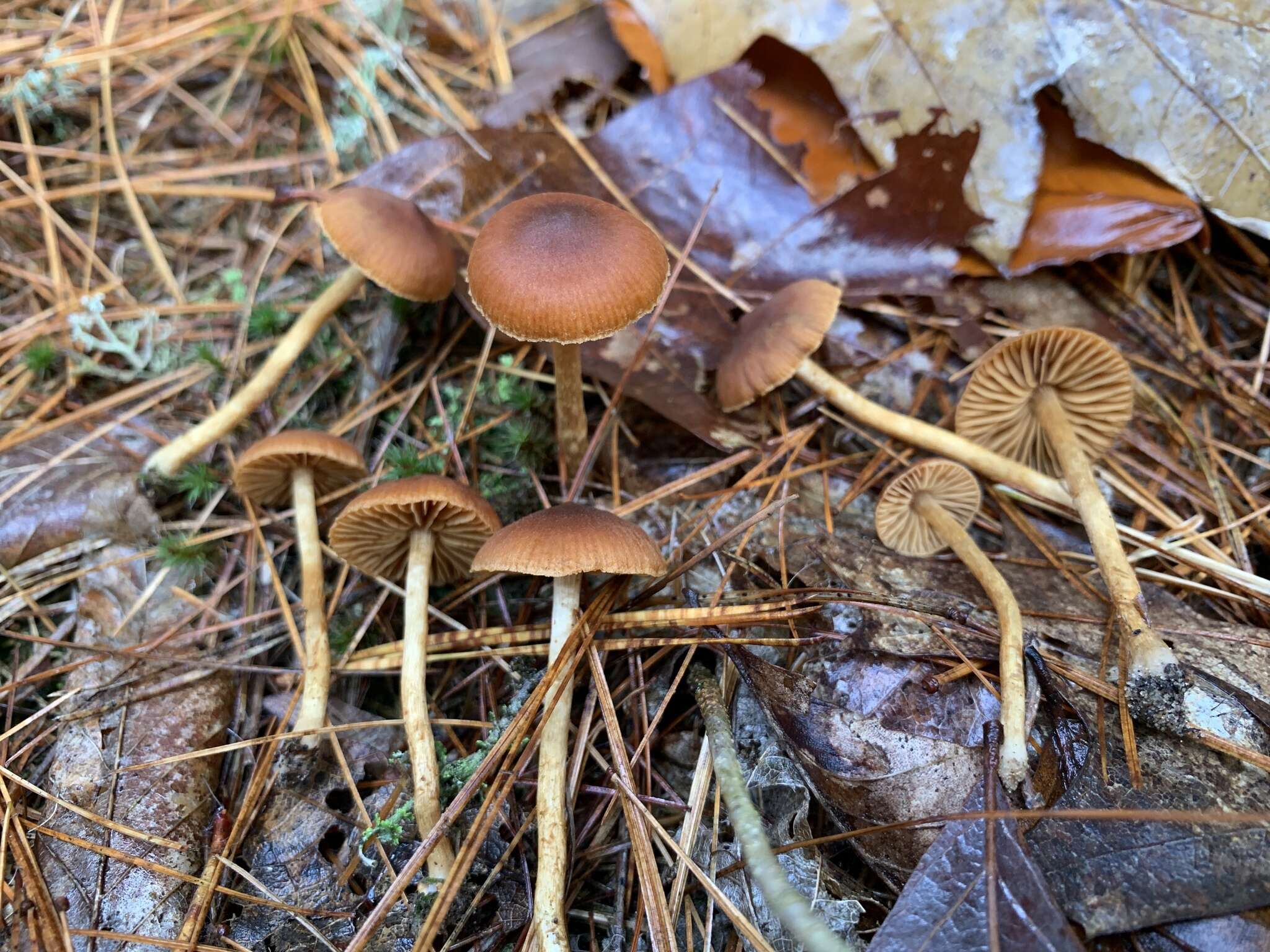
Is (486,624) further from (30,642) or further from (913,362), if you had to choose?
(913,362)

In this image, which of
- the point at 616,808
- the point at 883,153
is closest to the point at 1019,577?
the point at 616,808

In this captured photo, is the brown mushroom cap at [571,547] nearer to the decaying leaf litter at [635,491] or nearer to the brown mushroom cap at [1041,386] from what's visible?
the decaying leaf litter at [635,491]

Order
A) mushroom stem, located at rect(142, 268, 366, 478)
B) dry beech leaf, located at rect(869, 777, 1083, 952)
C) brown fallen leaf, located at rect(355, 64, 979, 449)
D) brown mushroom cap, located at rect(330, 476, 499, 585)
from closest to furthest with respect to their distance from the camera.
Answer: dry beech leaf, located at rect(869, 777, 1083, 952)
brown mushroom cap, located at rect(330, 476, 499, 585)
mushroom stem, located at rect(142, 268, 366, 478)
brown fallen leaf, located at rect(355, 64, 979, 449)

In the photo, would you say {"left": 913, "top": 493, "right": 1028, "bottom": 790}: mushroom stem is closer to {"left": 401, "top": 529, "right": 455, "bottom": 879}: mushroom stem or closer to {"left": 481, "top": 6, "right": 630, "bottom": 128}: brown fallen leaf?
{"left": 401, "top": 529, "right": 455, "bottom": 879}: mushroom stem

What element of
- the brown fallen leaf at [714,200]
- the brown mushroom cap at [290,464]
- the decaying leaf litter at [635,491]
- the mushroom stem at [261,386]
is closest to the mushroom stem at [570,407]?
the decaying leaf litter at [635,491]

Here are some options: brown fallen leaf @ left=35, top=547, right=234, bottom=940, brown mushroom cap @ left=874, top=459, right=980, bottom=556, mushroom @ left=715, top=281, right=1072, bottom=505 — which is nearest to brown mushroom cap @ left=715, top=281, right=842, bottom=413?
mushroom @ left=715, top=281, right=1072, bottom=505

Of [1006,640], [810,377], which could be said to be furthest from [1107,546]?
[810,377]
